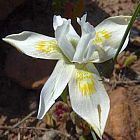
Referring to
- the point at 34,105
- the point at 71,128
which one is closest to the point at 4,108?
the point at 34,105

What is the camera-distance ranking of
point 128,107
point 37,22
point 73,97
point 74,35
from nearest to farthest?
point 73,97
point 74,35
point 128,107
point 37,22

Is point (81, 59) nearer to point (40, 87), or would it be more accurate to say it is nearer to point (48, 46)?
point (48, 46)


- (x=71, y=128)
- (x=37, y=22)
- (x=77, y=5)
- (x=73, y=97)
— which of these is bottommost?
(x=71, y=128)

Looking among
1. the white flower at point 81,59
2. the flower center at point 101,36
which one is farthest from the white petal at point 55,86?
the flower center at point 101,36

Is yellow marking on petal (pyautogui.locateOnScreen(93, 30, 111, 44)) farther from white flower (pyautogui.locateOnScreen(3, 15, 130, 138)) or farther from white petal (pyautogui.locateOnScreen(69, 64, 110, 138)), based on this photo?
white petal (pyautogui.locateOnScreen(69, 64, 110, 138))

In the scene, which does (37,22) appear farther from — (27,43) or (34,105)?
(27,43)

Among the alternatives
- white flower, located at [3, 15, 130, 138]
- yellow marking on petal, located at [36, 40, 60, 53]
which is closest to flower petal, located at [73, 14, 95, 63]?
white flower, located at [3, 15, 130, 138]
